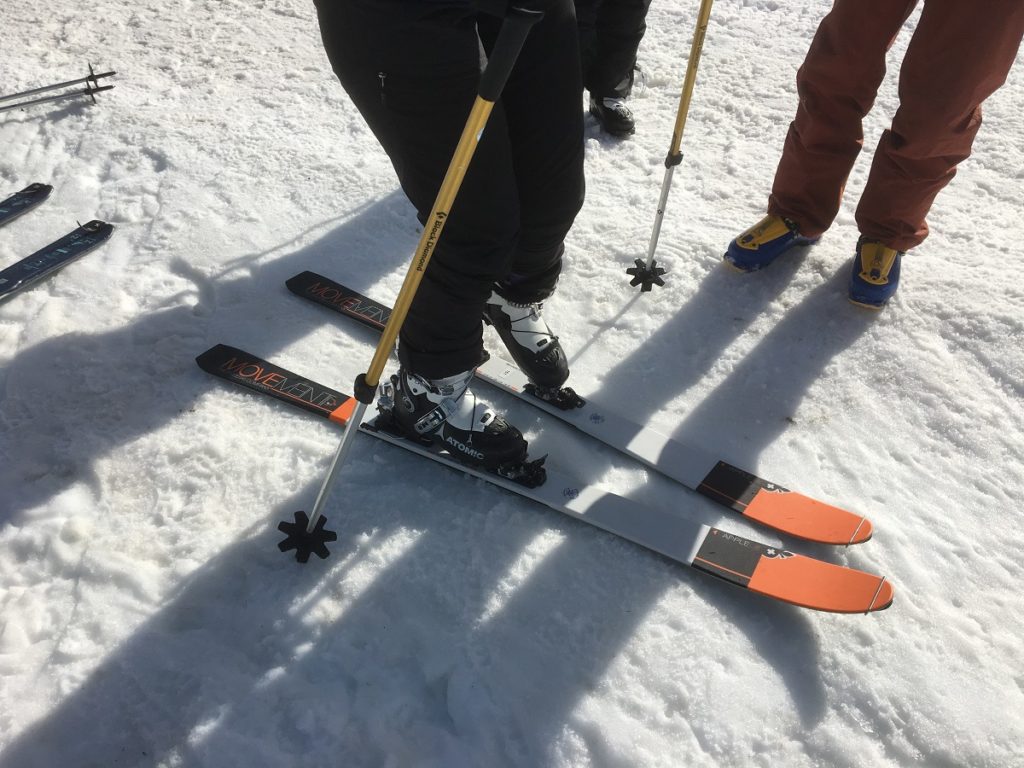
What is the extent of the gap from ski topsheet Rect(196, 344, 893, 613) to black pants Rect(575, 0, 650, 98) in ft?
7.36

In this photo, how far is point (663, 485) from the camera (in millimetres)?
2461

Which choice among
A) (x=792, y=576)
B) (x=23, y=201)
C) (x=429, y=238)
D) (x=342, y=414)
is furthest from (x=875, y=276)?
(x=23, y=201)

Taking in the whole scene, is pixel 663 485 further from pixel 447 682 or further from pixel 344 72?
pixel 344 72

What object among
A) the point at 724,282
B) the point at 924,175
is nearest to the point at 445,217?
the point at 724,282

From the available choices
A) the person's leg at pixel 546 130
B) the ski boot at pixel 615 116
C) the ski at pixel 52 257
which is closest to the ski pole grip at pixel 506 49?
the person's leg at pixel 546 130

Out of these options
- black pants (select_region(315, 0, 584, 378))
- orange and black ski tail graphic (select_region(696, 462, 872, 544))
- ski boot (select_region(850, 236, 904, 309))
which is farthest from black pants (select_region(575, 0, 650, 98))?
orange and black ski tail graphic (select_region(696, 462, 872, 544))

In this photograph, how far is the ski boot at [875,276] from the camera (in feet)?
9.86

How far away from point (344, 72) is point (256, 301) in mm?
1546

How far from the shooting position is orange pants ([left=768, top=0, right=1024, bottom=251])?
245 centimetres

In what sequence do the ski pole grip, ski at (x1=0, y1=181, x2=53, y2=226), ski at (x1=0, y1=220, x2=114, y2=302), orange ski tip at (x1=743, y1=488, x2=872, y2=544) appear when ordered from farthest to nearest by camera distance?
ski at (x1=0, y1=181, x2=53, y2=226), ski at (x1=0, y1=220, x2=114, y2=302), orange ski tip at (x1=743, y1=488, x2=872, y2=544), the ski pole grip

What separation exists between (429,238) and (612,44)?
2.56 m

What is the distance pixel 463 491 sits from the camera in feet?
7.78

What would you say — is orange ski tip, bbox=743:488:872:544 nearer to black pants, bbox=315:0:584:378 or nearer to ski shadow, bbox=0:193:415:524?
black pants, bbox=315:0:584:378

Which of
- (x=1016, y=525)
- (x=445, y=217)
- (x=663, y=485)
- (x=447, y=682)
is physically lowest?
(x=447, y=682)
